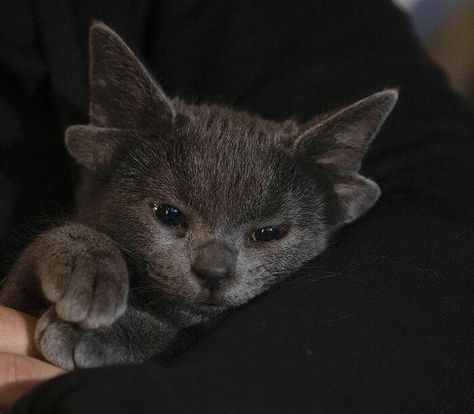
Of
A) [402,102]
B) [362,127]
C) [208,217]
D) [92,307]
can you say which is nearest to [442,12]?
[402,102]

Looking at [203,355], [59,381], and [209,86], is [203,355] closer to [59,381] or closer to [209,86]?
[59,381]

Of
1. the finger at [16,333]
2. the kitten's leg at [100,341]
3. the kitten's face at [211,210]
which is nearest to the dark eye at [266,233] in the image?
the kitten's face at [211,210]

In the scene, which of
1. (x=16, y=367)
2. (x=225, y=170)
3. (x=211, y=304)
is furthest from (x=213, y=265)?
(x=16, y=367)

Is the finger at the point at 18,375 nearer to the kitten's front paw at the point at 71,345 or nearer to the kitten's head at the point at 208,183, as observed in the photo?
the kitten's front paw at the point at 71,345

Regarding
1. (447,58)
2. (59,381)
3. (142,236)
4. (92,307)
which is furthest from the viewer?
(447,58)

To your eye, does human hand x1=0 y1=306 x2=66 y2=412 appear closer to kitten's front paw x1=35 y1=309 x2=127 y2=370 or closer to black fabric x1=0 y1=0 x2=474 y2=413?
kitten's front paw x1=35 y1=309 x2=127 y2=370
